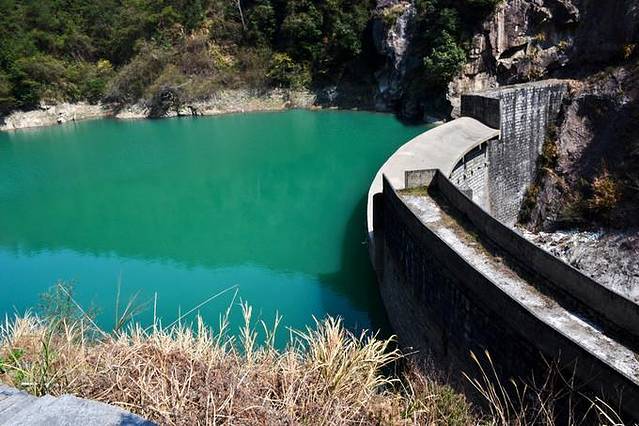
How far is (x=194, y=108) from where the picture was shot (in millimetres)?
32750

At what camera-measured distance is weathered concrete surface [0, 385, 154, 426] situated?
7.74 ft

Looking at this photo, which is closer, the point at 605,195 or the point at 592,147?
the point at 605,195

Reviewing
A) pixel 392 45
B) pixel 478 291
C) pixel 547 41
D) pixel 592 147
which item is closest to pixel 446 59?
pixel 547 41

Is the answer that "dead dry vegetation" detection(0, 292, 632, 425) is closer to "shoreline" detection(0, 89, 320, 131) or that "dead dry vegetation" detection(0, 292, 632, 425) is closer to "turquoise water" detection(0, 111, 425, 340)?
"turquoise water" detection(0, 111, 425, 340)

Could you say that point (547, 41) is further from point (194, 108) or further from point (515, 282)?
point (194, 108)

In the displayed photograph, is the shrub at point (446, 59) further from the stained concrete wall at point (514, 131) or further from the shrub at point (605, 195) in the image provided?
the shrub at point (605, 195)

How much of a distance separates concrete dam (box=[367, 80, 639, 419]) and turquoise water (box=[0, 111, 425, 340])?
5.06 ft

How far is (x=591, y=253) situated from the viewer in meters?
11.8

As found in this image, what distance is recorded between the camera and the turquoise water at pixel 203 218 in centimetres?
1057

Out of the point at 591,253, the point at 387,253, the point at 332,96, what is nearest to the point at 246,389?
the point at 387,253

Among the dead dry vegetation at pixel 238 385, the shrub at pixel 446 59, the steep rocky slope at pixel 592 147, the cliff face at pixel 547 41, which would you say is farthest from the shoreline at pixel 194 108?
the dead dry vegetation at pixel 238 385

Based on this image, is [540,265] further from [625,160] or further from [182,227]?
[182,227]

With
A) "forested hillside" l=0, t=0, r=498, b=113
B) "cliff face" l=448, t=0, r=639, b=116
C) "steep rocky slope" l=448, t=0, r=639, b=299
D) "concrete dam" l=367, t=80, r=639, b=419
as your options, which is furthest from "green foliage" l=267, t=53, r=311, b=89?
"concrete dam" l=367, t=80, r=639, b=419

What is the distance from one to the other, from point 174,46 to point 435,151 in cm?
2769
